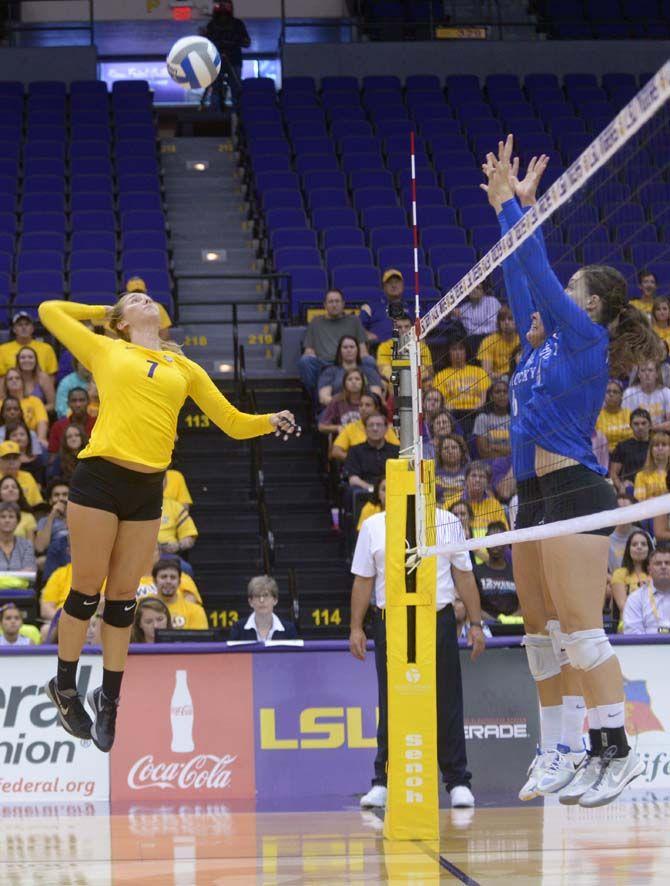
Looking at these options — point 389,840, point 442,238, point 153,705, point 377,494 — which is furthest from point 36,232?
point 389,840

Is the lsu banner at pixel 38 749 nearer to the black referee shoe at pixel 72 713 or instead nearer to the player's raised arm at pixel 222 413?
the black referee shoe at pixel 72 713

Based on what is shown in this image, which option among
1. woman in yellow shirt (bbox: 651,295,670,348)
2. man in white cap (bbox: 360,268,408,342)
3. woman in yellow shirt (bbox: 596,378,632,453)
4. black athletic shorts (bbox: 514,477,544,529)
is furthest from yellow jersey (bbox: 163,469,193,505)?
black athletic shorts (bbox: 514,477,544,529)

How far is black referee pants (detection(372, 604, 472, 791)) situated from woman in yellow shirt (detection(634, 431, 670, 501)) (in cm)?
262

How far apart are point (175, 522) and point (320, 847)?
487 centimetres

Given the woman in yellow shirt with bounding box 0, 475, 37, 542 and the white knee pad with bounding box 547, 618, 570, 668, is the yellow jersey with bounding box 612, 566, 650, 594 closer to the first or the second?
the white knee pad with bounding box 547, 618, 570, 668

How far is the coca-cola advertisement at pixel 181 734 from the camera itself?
9.28m

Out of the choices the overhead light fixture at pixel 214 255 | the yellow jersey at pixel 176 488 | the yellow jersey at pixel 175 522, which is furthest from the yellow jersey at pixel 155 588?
the overhead light fixture at pixel 214 255

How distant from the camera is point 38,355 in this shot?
13.5 metres

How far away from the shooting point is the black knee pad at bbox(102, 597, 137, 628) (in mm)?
6613

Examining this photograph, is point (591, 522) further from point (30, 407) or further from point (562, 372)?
point (30, 407)

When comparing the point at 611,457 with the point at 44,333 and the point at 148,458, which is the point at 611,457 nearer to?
the point at 44,333

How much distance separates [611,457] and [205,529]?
3.73 m

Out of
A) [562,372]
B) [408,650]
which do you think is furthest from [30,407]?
[562,372]

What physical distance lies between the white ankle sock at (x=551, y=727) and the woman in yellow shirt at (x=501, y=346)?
426 cm
